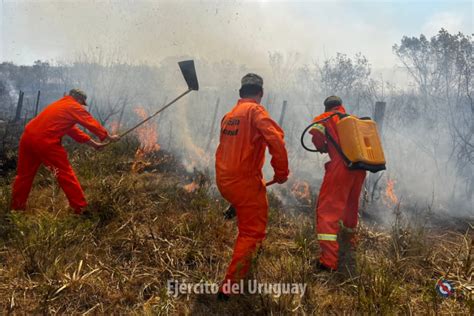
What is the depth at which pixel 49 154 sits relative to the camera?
382cm

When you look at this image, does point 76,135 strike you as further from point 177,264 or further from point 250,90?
point 250,90

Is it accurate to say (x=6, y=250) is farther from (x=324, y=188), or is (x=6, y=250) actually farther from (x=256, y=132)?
(x=324, y=188)

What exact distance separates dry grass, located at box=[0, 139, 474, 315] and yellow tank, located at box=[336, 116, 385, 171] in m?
1.01

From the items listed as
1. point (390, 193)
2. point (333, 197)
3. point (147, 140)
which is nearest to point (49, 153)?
point (333, 197)

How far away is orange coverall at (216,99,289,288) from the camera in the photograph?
2.50 metres

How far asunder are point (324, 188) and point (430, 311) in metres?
1.46

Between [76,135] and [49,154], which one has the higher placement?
[76,135]

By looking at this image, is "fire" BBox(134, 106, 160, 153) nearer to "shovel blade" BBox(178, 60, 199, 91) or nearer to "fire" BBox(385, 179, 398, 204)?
"shovel blade" BBox(178, 60, 199, 91)

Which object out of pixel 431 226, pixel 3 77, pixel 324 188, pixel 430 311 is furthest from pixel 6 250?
pixel 3 77

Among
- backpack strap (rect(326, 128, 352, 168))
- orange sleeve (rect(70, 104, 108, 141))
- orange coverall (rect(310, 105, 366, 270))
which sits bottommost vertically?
orange coverall (rect(310, 105, 366, 270))

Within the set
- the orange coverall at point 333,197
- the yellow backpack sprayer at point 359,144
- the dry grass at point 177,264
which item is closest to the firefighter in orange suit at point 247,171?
the dry grass at point 177,264

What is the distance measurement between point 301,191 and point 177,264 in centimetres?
410

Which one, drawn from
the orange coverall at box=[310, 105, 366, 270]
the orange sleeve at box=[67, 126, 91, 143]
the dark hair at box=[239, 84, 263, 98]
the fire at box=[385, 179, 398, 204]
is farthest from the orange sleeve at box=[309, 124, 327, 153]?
the orange sleeve at box=[67, 126, 91, 143]

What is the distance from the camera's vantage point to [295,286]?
240 centimetres
